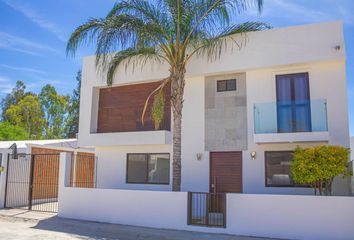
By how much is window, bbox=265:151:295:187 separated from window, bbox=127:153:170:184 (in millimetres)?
4399

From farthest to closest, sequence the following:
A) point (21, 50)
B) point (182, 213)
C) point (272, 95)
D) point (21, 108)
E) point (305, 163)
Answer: point (21, 108)
point (21, 50)
point (272, 95)
point (182, 213)
point (305, 163)

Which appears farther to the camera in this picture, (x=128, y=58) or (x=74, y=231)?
(x=128, y=58)

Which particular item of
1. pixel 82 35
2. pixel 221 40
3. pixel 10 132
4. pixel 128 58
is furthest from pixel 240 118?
pixel 10 132

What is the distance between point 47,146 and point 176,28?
10.0 m

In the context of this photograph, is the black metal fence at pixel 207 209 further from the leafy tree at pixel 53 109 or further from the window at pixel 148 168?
the leafy tree at pixel 53 109

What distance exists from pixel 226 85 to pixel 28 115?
3540 centimetres

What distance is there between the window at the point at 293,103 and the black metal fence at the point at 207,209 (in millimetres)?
3648

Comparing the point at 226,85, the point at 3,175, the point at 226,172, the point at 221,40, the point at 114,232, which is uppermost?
the point at 221,40

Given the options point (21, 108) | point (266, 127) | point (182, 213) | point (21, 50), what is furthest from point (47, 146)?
point (21, 108)

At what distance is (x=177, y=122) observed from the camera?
13367 mm

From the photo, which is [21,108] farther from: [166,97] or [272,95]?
[272,95]

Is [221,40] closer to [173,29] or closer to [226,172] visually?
[173,29]

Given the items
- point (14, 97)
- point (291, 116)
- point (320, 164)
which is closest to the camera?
point (320, 164)

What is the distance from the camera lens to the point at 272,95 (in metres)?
14.0
